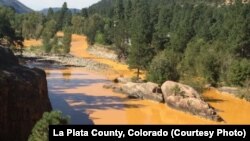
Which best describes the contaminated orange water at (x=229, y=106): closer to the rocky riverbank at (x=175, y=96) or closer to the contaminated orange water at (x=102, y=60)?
the rocky riverbank at (x=175, y=96)

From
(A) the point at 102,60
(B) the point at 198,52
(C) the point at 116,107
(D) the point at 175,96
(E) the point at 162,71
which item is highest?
(B) the point at 198,52

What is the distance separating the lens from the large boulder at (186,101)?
45750mm

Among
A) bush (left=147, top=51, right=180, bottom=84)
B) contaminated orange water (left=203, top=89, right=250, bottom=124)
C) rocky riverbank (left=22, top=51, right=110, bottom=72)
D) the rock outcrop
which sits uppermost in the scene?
bush (left=147, top=51, right=180, bottom=84)

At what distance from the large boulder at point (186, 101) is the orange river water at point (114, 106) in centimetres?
69

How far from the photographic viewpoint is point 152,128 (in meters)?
15.6

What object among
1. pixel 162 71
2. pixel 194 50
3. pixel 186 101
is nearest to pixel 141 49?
pixel 194 50

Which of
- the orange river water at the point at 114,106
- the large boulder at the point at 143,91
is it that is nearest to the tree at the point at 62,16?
the orange river water at the point at 114,106

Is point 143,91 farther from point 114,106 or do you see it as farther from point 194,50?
point 194,50

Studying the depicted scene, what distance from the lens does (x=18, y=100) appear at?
92.0 feet

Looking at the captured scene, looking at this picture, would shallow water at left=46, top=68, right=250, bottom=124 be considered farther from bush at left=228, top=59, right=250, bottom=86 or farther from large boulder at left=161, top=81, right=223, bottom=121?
bush at left=228, top=59, right=250, bottom=86

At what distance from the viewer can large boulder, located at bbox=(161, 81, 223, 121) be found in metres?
45.8

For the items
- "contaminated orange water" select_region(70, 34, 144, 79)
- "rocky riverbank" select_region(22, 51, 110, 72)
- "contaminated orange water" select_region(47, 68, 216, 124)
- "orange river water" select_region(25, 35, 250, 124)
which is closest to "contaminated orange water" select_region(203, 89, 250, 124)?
"orange river water" select_region(25, 35, 250, 124)
